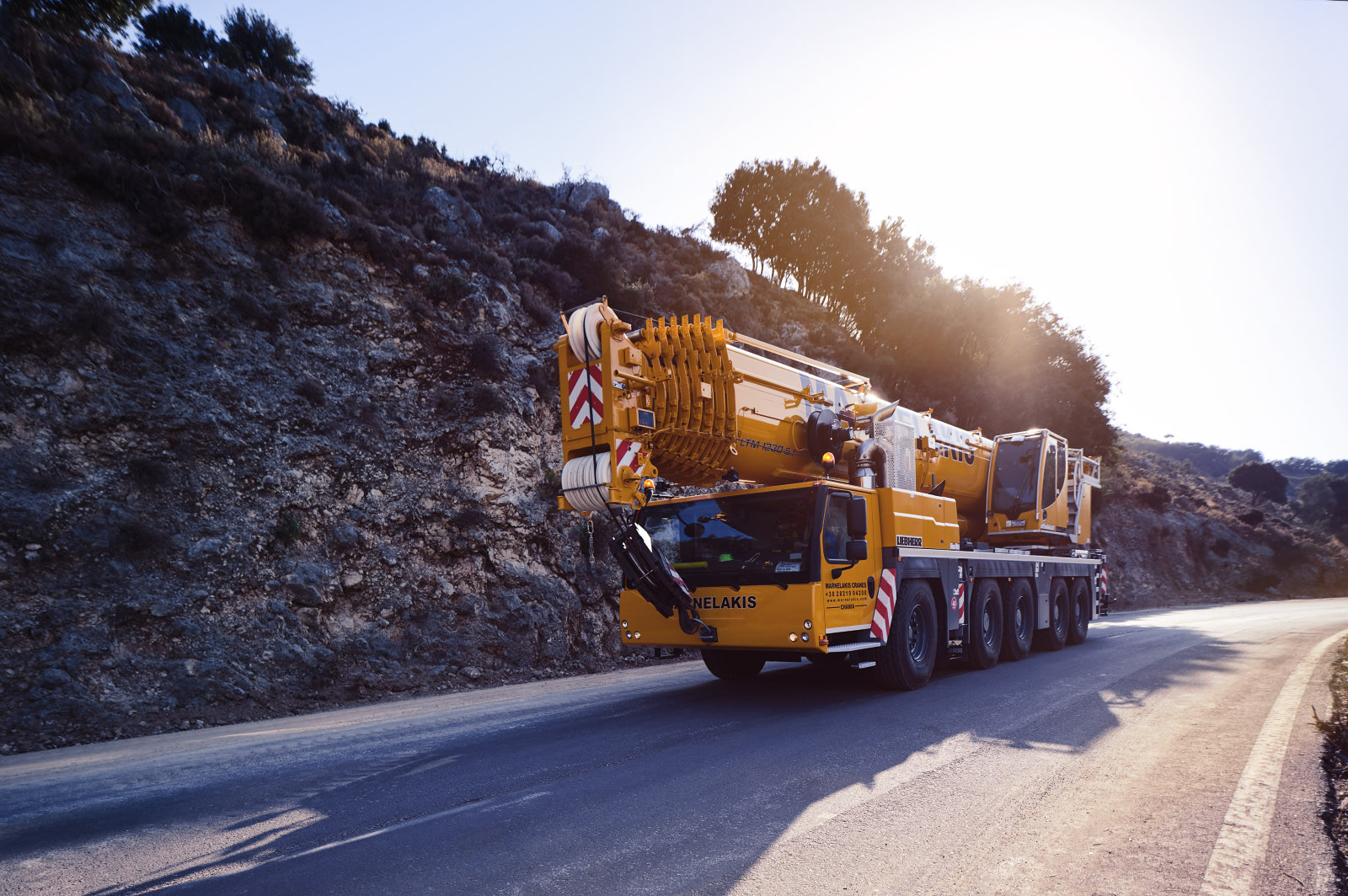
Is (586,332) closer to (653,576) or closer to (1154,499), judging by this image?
(653,576)

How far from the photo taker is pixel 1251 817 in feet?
14.0

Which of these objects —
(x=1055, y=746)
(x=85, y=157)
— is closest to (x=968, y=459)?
(x=1055, y=746)

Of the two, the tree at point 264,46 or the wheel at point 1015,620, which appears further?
the tree at point 264,46

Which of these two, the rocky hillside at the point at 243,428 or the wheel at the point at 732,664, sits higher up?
the rocky hillside at the point at 243,428

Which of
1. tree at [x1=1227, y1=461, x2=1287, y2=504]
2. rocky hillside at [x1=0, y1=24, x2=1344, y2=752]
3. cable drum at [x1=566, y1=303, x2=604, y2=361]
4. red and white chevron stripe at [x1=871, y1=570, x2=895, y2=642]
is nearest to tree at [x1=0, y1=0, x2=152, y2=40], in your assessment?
rocky hillside at [x1=0, y1=24, x2=1344, y2=752]

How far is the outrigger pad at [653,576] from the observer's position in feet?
23.9

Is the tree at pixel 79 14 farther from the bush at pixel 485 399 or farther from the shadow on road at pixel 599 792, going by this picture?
the shadow on road at pixel 599 792

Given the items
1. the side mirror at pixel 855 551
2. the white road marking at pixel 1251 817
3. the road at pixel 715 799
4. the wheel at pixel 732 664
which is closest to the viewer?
the white road marking at pixel 1251 817

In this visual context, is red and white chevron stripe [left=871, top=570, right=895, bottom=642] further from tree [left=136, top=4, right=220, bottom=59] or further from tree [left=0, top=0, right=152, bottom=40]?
tree [left=136, top=4, right=220, bottom=59]

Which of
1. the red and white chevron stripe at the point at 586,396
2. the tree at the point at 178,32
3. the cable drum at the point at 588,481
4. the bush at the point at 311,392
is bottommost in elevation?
the cable drum at the point at 588,481

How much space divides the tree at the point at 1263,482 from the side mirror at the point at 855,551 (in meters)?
75.9

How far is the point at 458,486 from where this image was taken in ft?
46.3

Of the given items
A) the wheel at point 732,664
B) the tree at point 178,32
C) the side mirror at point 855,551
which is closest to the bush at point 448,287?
the wheel at point 732,664

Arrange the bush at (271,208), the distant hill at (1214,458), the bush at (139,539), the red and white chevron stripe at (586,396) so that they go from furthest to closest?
the distant hill at (1214,458) → the bush at (271,208) → the bush at (139,539) → the red and white chevron stripe at (586,396)
